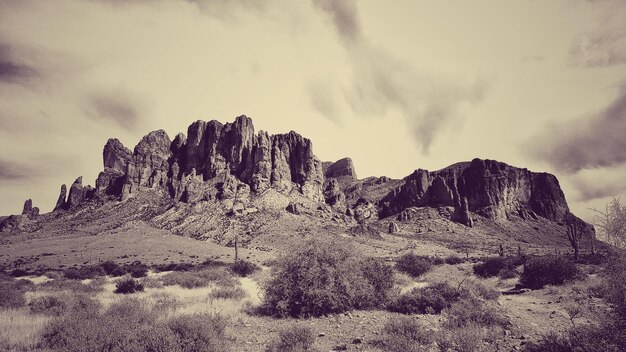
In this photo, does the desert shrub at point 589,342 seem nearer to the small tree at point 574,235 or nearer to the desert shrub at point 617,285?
the desert shrub at point 617,285

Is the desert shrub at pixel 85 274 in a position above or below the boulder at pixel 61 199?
below

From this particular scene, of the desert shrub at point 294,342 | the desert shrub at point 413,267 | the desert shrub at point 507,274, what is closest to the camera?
the desert shrub at point 294,342

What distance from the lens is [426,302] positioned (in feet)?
40.8

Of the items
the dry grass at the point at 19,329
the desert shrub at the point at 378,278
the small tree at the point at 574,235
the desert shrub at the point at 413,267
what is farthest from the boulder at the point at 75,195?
the small tree at the point at 574,235

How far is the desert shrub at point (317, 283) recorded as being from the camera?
11938 millimetres

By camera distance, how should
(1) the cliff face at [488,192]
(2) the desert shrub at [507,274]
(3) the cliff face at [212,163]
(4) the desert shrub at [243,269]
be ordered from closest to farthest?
1. (2) the desert shrub at [507,274]
2. (4) the desert shrub at [243,269]
3. (3) the cliff face at [212,163]
4. (1) the cliff face at [488,192]

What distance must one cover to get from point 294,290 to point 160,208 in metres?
101

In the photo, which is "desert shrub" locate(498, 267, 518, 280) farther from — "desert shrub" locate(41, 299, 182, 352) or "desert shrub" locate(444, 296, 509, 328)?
"desert shrub" locate(41, 299, 182, 352)

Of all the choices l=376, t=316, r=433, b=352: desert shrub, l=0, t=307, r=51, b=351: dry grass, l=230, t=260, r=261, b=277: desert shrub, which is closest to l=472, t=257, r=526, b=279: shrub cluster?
l=376, t=316, r=433, b=352: desert shrub

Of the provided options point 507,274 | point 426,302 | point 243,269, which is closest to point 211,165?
point 243,269

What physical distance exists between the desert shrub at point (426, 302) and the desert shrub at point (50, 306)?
44.8 feet

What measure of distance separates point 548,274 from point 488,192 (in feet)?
460

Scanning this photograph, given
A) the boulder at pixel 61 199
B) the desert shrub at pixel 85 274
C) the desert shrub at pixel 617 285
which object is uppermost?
the boulder at pixel 61 199

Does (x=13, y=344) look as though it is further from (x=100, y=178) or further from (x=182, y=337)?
(x=100, y=178)
